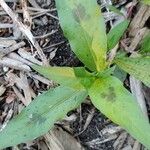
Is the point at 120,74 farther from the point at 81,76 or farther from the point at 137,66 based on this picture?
the point at 81,76

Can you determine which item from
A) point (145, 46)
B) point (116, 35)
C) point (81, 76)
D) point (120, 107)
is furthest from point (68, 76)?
point (145, 46)

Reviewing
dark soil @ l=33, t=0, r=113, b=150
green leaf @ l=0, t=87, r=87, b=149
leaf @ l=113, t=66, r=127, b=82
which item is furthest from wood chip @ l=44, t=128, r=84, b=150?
leaf @ l=113, t=66, r=127, b=82

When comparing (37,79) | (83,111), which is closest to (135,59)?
(83,111)

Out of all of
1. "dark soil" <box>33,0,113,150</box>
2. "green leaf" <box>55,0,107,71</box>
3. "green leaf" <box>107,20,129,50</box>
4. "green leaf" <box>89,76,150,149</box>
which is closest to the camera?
"green leaf" <box>89,76,150,149</box>

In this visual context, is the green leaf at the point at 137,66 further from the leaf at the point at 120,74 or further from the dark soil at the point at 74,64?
the dark soil at the point at 74,64

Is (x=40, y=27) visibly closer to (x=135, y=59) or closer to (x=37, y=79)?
(x=37, y=79)

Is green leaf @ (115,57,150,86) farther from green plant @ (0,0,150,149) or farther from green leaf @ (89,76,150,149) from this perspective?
green leaf @ (89,76,150,149)
